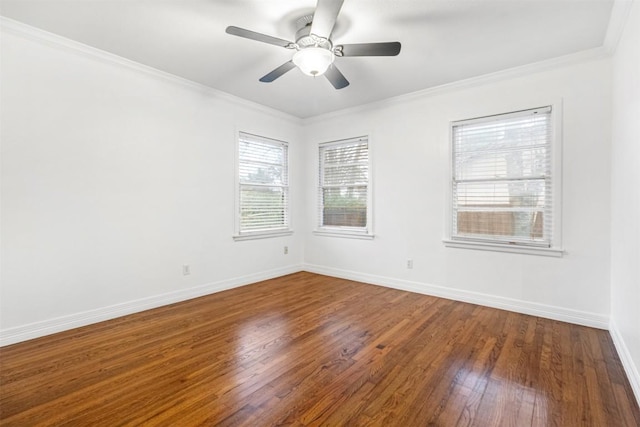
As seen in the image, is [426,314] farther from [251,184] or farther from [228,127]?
[228,127]

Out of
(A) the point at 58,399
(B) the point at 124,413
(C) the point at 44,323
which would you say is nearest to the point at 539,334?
(B) the point at 124,413

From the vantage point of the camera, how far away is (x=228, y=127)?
164 inches

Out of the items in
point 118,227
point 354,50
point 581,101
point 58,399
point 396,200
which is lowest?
point 58,399

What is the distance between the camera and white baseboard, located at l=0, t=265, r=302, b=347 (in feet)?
8.42

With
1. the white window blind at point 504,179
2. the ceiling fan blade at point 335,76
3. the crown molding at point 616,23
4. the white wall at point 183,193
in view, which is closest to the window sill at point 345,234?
the white wall at point 183,193

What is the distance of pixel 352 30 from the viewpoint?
2.60 meters

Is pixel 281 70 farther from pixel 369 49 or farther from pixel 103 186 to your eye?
pixel 103 186

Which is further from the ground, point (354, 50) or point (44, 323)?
point (354, 50)

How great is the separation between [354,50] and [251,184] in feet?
8.49

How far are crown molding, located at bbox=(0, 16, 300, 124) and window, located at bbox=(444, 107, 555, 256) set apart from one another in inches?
119

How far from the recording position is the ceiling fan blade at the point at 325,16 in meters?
1.90

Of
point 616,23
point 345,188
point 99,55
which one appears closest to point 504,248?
point 616,23

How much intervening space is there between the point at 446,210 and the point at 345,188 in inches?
63.1

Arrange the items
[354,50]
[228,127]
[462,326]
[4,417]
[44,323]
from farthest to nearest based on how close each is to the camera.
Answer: [228,127] → [462,326] → [44,323] → [354,50] → [4,417]
